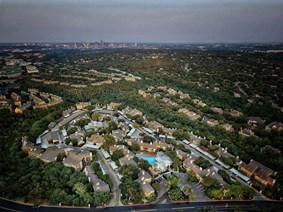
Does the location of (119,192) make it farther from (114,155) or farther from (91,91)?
(91,91)

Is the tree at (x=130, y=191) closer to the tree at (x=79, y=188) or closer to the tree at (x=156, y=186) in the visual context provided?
the tree at (x=156, y=186)

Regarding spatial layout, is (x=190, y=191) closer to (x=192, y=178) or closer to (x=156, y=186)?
(x=192, y=178)

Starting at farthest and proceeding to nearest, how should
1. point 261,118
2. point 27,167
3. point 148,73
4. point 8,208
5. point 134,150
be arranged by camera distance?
1. point 148,73
2. point 261,118
3. point 134,150
4. point 27,167
5. point 8,208

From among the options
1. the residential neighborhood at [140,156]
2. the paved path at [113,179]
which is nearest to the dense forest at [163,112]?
the paved path at [113,179]

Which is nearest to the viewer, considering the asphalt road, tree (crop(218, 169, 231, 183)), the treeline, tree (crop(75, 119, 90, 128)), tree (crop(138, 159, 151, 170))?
the asphalt road

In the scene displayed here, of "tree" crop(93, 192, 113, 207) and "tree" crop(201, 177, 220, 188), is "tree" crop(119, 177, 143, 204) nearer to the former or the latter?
"tree" crop(93, 192, 113, 207)

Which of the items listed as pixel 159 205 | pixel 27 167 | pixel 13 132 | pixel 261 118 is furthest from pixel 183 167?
pixel 13 132

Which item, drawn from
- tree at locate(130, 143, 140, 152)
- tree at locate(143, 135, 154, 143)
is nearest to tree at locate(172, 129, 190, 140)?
tree at locate(143, 135, 154, 143)

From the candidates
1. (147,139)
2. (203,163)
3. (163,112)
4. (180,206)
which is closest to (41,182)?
(180,206)
